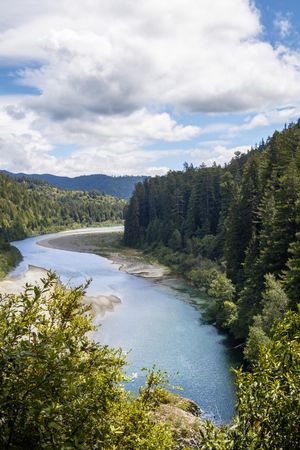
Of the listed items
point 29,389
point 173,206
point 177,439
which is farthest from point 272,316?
point 173,206

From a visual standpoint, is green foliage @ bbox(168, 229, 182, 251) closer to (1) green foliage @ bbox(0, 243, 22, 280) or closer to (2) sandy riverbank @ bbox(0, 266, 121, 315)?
(2) sandy riverbank @ bbox(0, 266, 121, 315)

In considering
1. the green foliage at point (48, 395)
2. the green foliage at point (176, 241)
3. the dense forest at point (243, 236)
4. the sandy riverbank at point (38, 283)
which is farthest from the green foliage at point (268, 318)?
the green foliage at point (176, 241)

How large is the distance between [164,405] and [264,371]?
A: 1651 cm

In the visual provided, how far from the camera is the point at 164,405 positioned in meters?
21.8

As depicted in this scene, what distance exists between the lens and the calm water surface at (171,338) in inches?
1257

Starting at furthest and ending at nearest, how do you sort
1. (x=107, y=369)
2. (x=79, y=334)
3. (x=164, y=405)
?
(x=164, y=405) → (x=79, y=334) → (x=107, y=369)

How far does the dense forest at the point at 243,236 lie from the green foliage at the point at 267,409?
10.4ft

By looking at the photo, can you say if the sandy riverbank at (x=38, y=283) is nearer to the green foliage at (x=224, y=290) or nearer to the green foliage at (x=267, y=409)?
the green foliage at (x=224, y=290)

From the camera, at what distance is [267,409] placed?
6.36m

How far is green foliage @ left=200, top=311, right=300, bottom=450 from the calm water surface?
1043 cm

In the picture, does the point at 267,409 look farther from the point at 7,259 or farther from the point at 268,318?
the point at 7,259

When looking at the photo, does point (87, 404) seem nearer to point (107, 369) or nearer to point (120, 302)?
point (107, 369)

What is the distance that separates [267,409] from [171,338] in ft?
124

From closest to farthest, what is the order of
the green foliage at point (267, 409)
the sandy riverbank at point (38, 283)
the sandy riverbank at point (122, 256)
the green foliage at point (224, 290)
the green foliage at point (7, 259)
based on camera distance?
1. the green foliage at point (267, 409)
2. the green foliage at point (224, 290)
3. the sandy riverbank at point (38, 283)
4. the green foliage at point (7, 259)
5. the sandy riverbank at point (122, 256)
